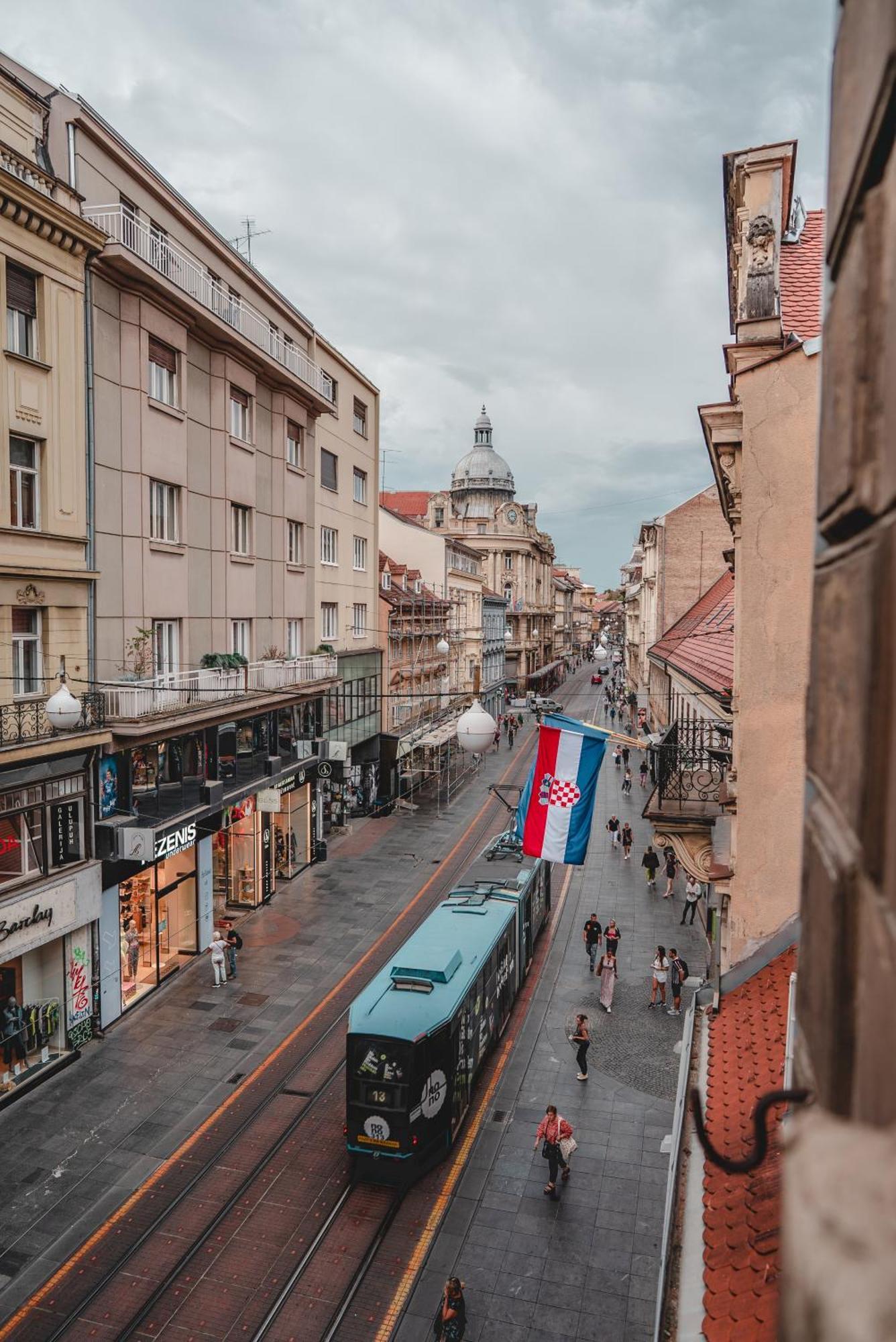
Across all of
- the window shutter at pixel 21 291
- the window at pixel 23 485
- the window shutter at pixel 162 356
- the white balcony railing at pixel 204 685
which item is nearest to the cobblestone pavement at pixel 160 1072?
the white balcony railing at pixel 204 685

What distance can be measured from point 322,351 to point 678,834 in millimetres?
26235

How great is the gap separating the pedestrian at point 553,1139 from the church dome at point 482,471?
8929 centimetres

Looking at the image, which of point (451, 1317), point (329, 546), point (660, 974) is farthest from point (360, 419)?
point (451, 1317)

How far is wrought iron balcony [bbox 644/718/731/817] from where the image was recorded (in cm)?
1269

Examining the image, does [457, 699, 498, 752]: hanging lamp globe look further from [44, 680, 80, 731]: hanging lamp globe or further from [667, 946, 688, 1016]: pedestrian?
[667, 946, 688, 1016]: pedestrian

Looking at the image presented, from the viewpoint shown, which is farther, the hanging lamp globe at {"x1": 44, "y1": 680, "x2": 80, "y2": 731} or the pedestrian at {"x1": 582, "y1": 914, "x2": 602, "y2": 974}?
the pedestrian at {"x1": 582, "y1": 914, "x2": 602, "y2": 974}

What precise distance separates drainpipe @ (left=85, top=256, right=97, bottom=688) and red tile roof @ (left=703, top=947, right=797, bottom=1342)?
14.3 metres

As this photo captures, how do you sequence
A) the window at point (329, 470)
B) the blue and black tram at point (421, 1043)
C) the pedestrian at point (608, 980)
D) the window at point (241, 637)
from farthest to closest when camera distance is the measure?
the window at point (329, 470)
the window at point (241, 637)
the pedestrian at point (608, 980)
the blue and black tram at point (421, 1043)

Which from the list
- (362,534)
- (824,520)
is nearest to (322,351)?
(362,534)

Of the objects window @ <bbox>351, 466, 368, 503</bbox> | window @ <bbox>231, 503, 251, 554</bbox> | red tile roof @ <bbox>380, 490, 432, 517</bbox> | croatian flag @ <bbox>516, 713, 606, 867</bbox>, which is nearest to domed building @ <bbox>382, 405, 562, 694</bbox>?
red tile roof @ <bbox>380, 490, 432, 517</bbox>

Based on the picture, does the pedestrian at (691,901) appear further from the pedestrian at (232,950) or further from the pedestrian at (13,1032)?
the pedestrian at (13,1032)

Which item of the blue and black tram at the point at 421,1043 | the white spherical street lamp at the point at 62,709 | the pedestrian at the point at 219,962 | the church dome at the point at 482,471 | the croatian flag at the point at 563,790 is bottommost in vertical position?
the pedestrian at the point at 219,962

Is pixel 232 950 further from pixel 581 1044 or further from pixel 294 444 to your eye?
pixel 294 444

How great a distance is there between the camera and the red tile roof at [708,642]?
63.2ft
